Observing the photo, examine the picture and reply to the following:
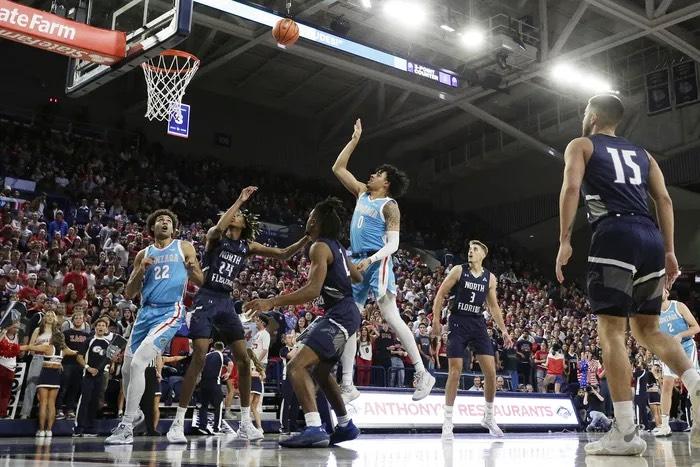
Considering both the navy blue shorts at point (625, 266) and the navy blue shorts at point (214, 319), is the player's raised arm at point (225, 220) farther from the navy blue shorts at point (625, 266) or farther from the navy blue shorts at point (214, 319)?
the navy blue shorts at point (625, 266)

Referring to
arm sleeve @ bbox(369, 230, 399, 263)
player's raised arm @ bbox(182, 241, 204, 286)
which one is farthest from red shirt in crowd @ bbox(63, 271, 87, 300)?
arm sleeve @ bbox(369, 230, 399, 263)

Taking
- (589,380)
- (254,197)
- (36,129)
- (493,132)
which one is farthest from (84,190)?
(493,132)

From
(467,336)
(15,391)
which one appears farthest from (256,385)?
(467,336)

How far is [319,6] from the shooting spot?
17.7 metres

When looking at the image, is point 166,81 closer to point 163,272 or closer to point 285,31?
point 285,31

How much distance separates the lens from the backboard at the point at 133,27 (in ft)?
31.9

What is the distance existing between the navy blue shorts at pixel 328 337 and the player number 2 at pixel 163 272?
1.60m

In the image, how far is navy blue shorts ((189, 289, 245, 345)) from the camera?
263 inches

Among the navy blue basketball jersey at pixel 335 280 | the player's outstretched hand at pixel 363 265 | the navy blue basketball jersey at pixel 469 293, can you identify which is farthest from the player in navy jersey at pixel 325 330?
the navy blue basketball jersey at pixel 469 293

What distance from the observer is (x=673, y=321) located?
9.66 metres

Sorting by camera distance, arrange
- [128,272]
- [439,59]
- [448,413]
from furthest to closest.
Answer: [439,59] < [128,272] < [448,413]

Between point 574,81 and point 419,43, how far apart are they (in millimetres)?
4959

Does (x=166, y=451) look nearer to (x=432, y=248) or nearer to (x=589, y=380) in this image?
(x=589, y=380)

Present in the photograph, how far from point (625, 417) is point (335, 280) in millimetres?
2358
